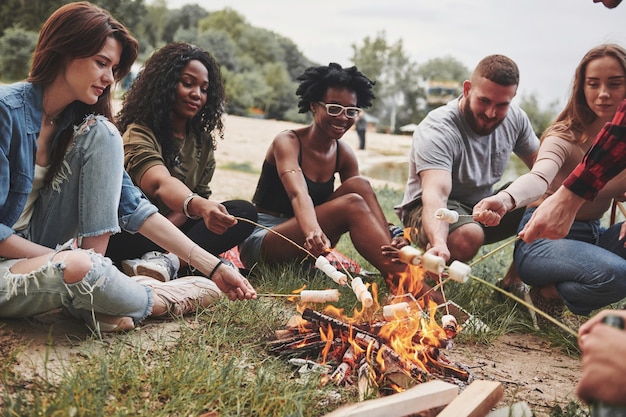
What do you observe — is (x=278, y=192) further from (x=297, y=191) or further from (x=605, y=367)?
(x=605, y=367)

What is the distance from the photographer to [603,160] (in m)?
2.81

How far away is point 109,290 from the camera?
283cm

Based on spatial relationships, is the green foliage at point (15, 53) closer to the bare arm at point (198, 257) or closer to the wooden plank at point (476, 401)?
the bare arm at point (198, 257)

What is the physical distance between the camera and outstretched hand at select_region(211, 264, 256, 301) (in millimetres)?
3098

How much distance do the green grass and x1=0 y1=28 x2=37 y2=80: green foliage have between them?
23.9 meters

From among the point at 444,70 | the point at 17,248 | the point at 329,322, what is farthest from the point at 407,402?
the point at 444,70

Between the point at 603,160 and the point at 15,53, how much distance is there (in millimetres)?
25651

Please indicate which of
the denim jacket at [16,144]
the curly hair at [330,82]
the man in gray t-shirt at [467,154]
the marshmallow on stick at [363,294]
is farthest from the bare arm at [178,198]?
the man in gray t-shirt at [467,154]

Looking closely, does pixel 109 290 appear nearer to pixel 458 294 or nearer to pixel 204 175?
pixel 204 175

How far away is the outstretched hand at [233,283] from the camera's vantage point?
3098mm

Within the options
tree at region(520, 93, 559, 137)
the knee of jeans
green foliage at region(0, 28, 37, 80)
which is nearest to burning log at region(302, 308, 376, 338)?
the knee of jeans

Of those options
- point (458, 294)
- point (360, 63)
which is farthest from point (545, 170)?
point (360, 63)

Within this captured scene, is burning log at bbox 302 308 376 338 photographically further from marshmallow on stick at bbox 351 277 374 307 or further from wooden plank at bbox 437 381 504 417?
wooden plank at bbox 437 381 504 417

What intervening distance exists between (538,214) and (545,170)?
100 cm
